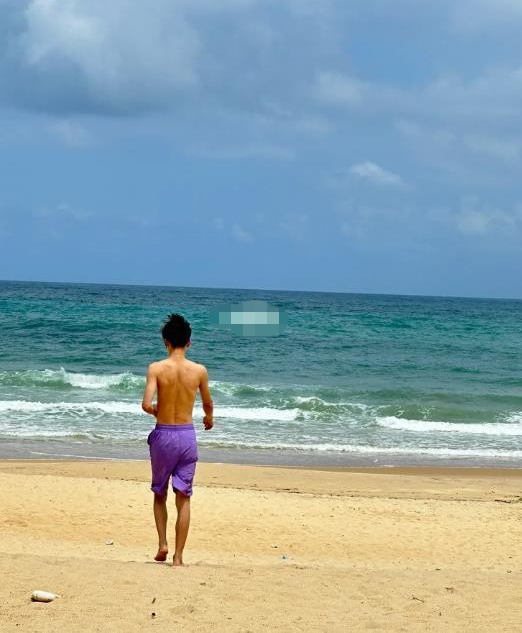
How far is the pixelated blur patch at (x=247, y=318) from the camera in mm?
8875

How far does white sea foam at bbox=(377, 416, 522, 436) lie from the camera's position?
1777cm

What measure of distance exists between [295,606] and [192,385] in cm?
162

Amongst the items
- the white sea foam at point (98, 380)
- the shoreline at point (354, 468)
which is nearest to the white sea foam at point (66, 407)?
the white sea foam at point (98, 380)

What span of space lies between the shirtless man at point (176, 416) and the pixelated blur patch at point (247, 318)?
9.53ft

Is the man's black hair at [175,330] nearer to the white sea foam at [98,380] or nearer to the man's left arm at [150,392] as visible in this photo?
the man's left arm at [150,392]

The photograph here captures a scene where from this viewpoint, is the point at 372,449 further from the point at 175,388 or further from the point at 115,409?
the point at 175,388

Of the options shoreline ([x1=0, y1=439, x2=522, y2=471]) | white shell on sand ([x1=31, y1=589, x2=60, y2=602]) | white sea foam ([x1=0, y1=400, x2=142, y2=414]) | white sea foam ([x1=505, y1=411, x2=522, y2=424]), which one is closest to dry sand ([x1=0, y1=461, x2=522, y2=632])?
white shell on sand ([x1=31, y1=589, x2=60, y2=602])

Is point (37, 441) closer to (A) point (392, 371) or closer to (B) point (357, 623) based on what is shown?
(B) point (357, 623)

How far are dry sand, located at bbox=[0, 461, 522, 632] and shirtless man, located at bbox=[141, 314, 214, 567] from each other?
55 cm

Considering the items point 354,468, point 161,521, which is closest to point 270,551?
point 161,521

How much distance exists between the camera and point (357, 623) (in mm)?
4785

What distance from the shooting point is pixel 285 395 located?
843 inches

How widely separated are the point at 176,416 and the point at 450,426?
44.5 feet

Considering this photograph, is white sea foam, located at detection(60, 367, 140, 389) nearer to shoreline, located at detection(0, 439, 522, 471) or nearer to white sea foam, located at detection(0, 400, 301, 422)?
white sea foam, located at detection(0, 400, 301, 422)
